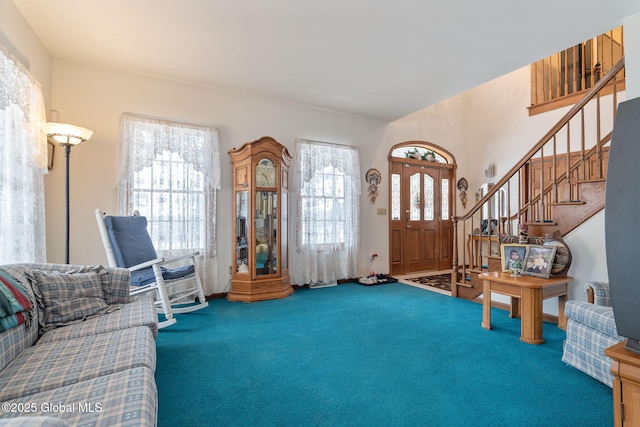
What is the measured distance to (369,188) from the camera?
16.8 feet

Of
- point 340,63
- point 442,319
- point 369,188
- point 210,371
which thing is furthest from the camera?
point 369,188

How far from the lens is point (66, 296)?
6.02 ft

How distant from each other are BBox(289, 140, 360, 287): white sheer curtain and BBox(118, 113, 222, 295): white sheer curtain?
1.18 m

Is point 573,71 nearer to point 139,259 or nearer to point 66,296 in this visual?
point 139,259

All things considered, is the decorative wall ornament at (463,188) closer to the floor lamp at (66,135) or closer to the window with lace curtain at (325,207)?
the window with lace curtain at (325,207)

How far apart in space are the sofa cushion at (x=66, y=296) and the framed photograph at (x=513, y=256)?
3.35 metres

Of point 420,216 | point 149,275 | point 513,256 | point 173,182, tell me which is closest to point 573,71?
point 420,216

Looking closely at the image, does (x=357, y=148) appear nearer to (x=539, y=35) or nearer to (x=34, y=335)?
(x=539, y=35)

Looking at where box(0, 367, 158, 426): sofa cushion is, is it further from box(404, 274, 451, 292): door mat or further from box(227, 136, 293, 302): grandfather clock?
box(404, 274, 451, 292): door mat

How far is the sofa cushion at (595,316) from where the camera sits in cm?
Result: 181

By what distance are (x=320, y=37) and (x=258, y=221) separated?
220 cm

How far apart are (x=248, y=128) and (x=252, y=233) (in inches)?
57.8

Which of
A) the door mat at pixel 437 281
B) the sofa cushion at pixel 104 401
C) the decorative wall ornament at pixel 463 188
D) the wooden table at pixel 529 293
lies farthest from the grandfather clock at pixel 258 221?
the decorative wall ornament at pixel 463 188

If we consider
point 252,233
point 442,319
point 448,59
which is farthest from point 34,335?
point 448,59
